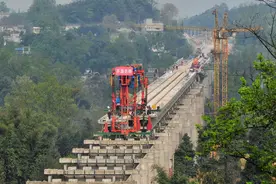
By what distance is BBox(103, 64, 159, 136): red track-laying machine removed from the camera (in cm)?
4522

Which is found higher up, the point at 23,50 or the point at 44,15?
the point at 44,15

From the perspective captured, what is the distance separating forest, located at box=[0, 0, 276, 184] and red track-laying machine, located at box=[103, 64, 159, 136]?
101 inches

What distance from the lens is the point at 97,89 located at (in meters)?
115

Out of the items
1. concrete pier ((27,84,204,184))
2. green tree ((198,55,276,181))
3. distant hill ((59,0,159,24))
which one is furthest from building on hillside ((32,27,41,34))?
green tree ((198,55,276,181))

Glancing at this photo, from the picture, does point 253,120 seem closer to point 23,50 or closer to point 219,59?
point 219,59

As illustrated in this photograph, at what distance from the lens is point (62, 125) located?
244 ft

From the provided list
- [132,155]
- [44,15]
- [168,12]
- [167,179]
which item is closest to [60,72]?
[44,15]

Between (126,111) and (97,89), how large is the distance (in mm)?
68179

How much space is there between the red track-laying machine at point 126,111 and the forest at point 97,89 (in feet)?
8.45

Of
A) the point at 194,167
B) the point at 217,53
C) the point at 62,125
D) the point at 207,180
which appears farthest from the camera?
the point at 217,53

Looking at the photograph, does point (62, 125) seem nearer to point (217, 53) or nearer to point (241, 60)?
point (217, 53)

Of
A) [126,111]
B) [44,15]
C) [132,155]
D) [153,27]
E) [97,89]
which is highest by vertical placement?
[126,111]

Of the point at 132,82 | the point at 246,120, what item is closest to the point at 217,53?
the point at 132,82

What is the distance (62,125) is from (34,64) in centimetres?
4912
